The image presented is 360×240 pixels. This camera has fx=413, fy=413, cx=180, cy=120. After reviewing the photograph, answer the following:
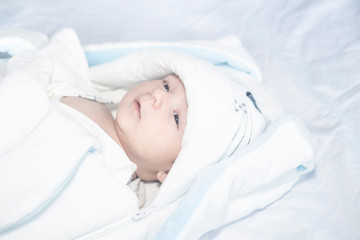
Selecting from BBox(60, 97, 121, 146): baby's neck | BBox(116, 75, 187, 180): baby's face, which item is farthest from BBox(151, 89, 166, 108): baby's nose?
BBox(60, 97, 121, 146): baby's neck

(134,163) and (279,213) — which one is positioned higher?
(134,163)

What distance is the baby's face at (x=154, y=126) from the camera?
101cm

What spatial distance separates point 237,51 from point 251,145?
42 centimetres

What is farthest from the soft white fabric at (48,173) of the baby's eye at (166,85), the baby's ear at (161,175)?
the baby's eye at (166,85)

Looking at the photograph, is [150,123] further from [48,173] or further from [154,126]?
[48,173]

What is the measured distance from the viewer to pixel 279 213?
0.97m

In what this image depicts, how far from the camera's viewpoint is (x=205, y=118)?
964 millimetres

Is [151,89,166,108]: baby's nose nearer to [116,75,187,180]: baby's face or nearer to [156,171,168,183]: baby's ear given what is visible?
[116,75,187,180]: baby's face

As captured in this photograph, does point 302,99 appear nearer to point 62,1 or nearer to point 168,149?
point 168,149

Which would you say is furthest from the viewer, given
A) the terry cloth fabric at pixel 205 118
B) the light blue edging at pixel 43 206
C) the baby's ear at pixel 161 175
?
the baby's ear at pixel 161 175

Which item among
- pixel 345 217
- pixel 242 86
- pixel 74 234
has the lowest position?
pixel 345 217

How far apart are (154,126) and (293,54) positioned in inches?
23.9

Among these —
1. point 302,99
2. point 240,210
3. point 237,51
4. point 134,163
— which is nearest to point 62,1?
point 237,51

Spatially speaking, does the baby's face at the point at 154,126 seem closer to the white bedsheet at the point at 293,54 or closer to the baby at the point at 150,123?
the baby at the point at 150,123
